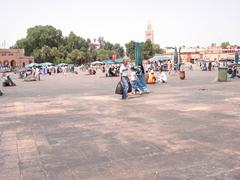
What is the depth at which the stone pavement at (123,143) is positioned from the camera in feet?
16.7

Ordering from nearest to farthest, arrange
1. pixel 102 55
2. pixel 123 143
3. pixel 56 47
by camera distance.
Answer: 1. pixel 123 143
2. pixel 56 47
3. pixel 102 55

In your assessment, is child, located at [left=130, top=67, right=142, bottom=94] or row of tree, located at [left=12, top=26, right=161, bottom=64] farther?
row of tree, located at [left=12, top=26, right=161, bottom=64]

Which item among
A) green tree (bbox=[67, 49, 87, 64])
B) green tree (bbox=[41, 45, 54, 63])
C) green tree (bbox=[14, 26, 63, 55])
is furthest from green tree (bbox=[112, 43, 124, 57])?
green tree (bbox=[41, 45, 54, 63])

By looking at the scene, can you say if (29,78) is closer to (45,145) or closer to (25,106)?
(25,106)

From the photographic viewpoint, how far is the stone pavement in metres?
5.09

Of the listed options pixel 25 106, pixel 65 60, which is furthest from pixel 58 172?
pixel 65 60

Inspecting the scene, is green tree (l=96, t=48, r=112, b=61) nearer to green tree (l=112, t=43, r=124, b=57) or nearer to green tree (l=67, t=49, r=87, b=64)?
green tree (l=67, t=49, r=87, b=64)

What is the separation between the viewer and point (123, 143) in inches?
264

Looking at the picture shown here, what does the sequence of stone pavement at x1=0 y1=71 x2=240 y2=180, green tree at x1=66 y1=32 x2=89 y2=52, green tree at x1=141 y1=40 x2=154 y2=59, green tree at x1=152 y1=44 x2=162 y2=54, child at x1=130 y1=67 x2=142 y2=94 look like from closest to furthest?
stone pavement at x1=0 y1=71 x2=240 y2=180 < child at x1=130 y1=67 x2=142 y2=94 < green tree at x1=66 y1=32 x2=89 y2=52 < green tree at x1=141 y1=40 x2=154 y2=59 < green tree at x1=152 y1=44 x2=162 y2=54

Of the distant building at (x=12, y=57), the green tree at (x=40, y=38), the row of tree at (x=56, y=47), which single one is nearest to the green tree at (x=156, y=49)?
the row of tree at (x=56, y=47)

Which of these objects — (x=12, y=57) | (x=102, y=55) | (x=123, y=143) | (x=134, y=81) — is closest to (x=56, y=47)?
(x=12, y=57)

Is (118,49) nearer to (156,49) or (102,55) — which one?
(156,49)

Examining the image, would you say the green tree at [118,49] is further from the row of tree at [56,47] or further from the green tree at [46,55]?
the green tree at [46,55]

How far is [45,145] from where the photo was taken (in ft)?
22.2
